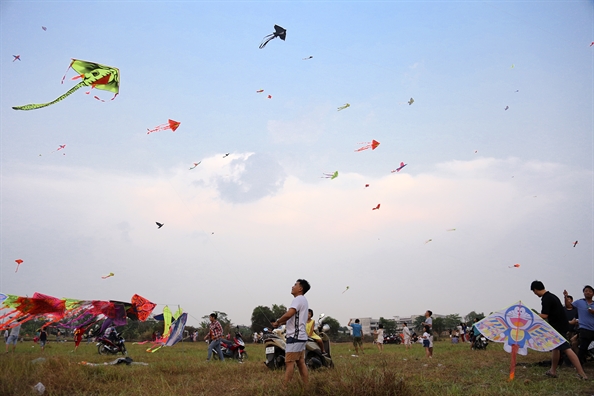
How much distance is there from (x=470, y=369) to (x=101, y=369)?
6964mm

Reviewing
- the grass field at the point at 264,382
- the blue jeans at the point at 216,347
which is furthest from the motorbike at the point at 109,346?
the grass field at the point at 264,382

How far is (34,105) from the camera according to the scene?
19.9 ft

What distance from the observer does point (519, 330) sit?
265 inches

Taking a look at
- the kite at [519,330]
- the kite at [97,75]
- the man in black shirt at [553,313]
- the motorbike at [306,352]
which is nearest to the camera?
the kite at [519,330]

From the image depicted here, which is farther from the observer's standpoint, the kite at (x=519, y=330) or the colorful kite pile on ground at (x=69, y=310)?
the colorful kite pile on ground at (x=69, y=310)

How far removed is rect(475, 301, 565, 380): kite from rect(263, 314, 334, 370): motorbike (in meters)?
3.07

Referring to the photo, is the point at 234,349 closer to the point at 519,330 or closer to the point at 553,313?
the point at 519,330

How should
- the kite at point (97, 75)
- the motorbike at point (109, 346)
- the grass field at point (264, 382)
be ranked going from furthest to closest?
1. the motorbike at point (109, 346)
2. the kite at point (97, 75)
3. the grass field at point (264, 382)

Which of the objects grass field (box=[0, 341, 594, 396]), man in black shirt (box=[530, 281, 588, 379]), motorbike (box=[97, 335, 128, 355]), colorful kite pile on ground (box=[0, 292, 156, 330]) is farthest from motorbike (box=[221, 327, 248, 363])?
man in black shirt (box=[530, 281, 588, 379])

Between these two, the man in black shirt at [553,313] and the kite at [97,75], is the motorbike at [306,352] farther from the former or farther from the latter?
the kite at [97,75]

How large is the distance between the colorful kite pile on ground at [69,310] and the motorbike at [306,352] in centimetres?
450

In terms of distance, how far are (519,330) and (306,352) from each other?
3.86 metres

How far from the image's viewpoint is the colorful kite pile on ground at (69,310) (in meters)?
8.59

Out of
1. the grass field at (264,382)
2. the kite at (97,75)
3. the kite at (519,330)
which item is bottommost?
the grass field at (264,382)
